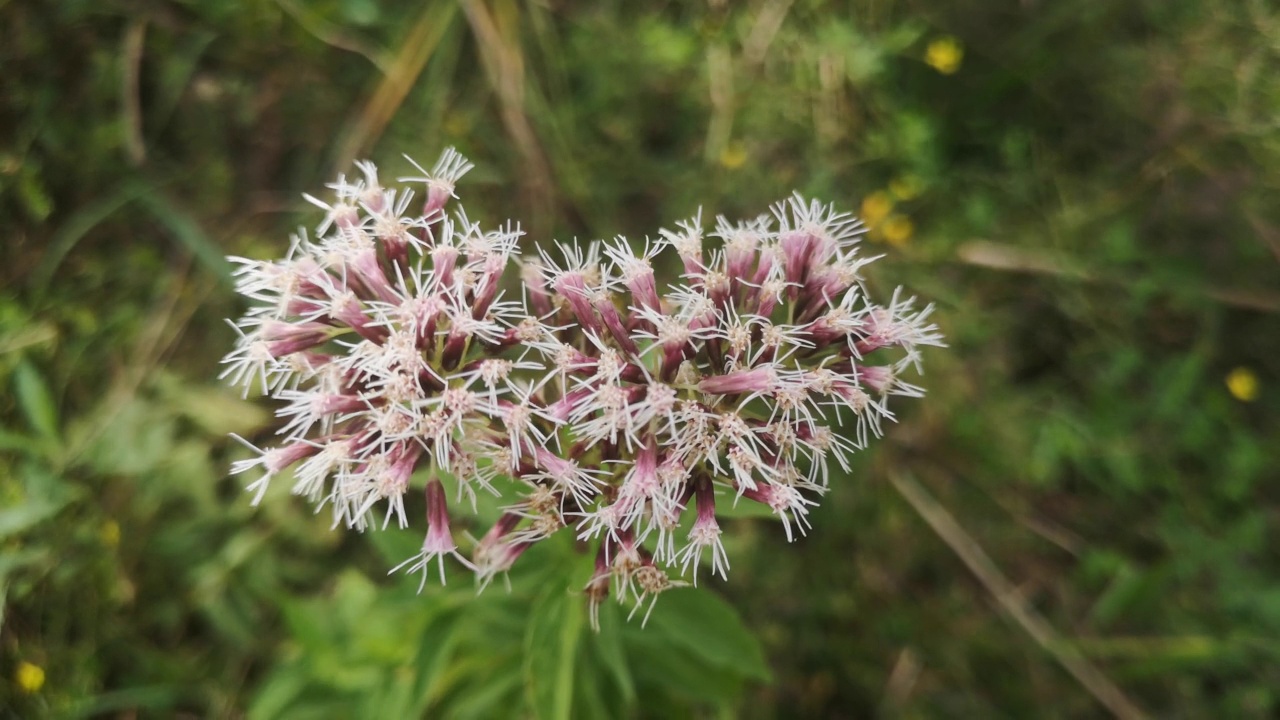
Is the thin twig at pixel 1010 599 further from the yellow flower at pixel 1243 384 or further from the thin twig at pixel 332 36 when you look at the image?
the thin twig at pixel 332 36

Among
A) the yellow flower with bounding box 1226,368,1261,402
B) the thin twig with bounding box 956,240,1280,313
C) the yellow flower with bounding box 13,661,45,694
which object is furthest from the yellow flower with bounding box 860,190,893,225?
the yellow flower with bounding box 13,661,45,694

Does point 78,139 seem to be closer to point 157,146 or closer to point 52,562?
point 157,146

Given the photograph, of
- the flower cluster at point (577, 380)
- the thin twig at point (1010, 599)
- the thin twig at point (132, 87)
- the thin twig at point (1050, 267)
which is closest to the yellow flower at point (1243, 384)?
the thin twig at point (1050, 267)

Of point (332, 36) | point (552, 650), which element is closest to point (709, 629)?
point (552, 650)

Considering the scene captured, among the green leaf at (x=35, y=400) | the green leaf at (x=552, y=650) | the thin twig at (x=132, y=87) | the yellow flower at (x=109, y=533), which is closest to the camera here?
the green leaf at (x=552, y=650)

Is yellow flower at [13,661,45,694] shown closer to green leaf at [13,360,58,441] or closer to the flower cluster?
green leaf at [13,360,58,441]
